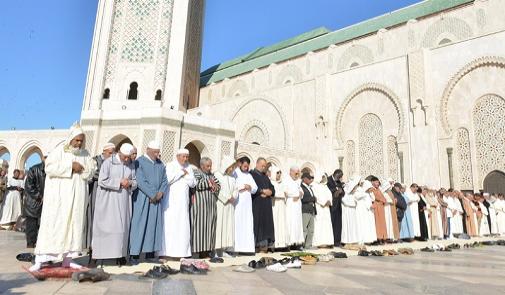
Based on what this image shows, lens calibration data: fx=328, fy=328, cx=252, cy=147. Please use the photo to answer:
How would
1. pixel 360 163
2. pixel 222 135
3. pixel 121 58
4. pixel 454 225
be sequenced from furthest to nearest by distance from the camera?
pixel 121 58 → pixel 360 163 → pixel 222 135 → pixel 454 225

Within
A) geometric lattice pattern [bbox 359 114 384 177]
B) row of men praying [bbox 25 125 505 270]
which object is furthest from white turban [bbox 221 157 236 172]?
geometric lattice pattern [bbox 359 114 384 177]

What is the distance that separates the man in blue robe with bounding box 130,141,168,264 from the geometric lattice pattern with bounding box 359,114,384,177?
40.0ft

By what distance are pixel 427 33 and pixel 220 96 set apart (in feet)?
46.7

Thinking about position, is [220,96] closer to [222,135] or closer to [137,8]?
[137,8]

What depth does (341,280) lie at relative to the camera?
8.22ft

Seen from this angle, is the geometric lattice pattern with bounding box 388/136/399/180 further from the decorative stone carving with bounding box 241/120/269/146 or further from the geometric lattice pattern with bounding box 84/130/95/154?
the geometric lattice pattern with bounding box 84/130/95/154

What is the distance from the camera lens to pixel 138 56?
18.5 meters

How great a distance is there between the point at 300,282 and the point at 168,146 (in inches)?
401

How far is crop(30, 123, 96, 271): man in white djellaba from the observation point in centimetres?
261

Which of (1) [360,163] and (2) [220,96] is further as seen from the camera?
(2) [220,96]

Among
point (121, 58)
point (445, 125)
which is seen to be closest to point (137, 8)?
point (121, 58)

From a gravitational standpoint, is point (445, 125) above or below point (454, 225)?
above

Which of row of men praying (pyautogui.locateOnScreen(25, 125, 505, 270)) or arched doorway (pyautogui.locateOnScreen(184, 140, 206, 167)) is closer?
row of men praying (pyautogui.locateOnScreen(25, 125, 505, 270))

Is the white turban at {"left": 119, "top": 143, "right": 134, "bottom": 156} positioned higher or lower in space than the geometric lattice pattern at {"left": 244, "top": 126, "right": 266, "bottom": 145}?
lower
